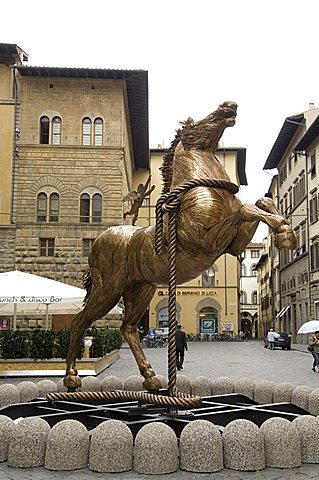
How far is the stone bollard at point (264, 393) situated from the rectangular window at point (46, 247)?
970 inches

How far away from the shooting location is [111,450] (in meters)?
4.74

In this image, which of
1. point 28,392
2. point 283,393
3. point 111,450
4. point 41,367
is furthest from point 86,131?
point 111,450

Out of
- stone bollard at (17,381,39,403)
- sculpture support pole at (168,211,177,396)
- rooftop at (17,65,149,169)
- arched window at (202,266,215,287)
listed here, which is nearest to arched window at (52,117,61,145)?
rooftop at (17,65,149,169)

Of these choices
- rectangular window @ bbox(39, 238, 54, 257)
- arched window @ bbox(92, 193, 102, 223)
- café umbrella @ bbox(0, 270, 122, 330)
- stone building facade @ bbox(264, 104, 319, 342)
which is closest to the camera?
café umbrella @ bbox(0, 270, 122, 330)

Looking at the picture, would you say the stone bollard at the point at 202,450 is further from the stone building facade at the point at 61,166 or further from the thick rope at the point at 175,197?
the stone building facade at the point at 61,166

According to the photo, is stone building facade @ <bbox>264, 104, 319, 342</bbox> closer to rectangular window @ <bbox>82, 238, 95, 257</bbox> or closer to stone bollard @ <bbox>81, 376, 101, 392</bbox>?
rectangular window @ <bbox>82, 238, 95, 257</bbox>

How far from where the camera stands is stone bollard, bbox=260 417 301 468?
4840 millimetres

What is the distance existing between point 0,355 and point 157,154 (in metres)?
37.7

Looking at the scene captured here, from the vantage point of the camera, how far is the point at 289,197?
46562mm

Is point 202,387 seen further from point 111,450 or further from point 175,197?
point 111,450

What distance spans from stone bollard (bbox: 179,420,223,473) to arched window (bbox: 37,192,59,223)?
90.4ft

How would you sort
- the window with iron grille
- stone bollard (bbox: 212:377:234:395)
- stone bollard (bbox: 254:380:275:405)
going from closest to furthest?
stone bollard (bbox: 254:380:275:405), stone bollard (bbox: 212:377:234:395), the window with iron grille

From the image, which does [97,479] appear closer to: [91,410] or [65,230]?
[91,410]

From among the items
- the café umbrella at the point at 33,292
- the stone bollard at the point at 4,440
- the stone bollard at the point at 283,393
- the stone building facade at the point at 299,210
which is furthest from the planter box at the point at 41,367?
the stone building facade at the point at 299,210
